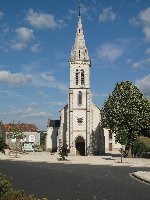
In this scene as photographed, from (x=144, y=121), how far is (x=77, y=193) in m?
39.8

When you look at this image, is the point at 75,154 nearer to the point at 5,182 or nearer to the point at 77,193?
the point at 77,193

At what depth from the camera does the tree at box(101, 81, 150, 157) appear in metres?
55.0

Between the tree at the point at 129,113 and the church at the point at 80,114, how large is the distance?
6.46m

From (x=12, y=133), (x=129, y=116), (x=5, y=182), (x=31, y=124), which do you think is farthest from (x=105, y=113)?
(x=31, y=124)

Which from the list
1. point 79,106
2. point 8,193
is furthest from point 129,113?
point 8,193

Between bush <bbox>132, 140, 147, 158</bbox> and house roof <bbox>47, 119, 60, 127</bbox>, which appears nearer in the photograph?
bush <bbox>132, 140, 147, 158</bbox>

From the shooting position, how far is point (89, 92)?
64.4 meters

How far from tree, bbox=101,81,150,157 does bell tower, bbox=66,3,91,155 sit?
6.44m

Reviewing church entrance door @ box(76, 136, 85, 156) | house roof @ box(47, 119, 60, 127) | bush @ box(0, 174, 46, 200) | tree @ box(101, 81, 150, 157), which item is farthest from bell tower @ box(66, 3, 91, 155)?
bush @ box(0, 174, 46, 200)

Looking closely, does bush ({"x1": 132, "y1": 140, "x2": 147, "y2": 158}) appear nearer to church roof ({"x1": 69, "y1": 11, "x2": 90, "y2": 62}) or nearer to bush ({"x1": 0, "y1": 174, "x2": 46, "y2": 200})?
church roof ({"x1": 69, "y1": 11, "x2": 90, "y2": 62})

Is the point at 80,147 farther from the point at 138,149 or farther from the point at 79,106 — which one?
the point at 138,149

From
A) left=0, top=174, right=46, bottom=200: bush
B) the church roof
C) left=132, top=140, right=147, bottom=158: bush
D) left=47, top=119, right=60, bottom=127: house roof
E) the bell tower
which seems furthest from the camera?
left=47, top=119, right=60, bottom=127: house roof

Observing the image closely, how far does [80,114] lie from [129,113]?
1163 centimetres

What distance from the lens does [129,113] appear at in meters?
54.8
